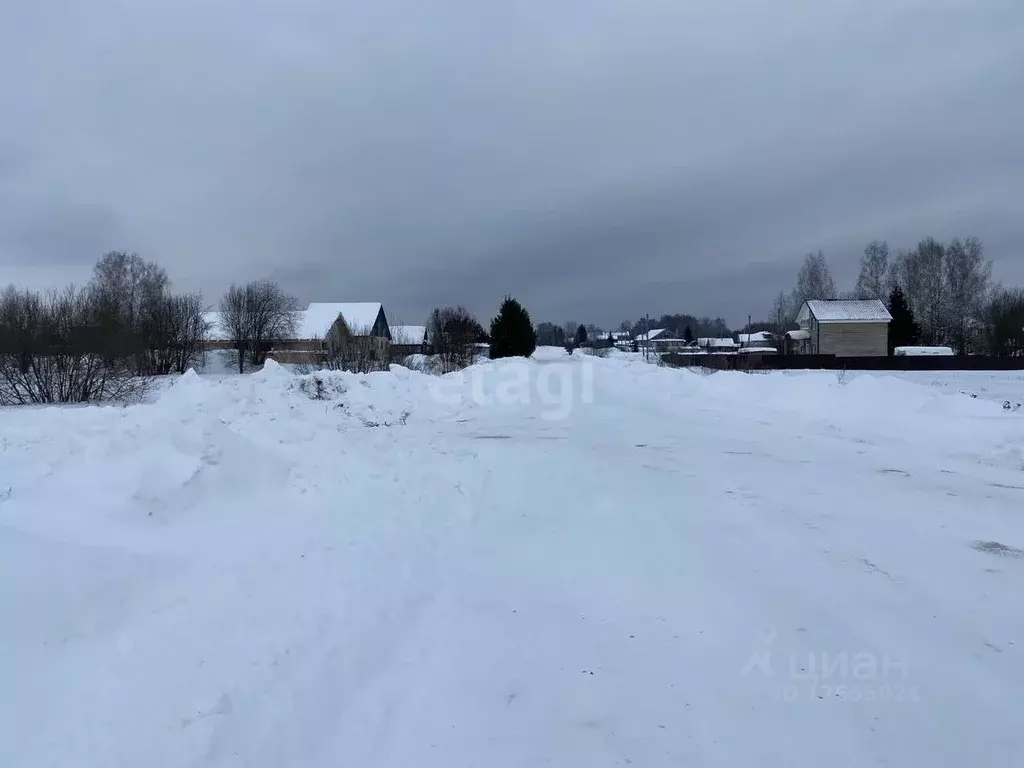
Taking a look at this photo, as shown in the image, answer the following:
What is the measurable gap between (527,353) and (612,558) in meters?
52.7

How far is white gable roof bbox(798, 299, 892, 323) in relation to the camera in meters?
61.6

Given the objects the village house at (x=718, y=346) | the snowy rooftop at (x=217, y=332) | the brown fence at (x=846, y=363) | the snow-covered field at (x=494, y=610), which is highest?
the snowy rooftop at (x=217, y=332)

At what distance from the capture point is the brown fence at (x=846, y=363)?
1657 inches

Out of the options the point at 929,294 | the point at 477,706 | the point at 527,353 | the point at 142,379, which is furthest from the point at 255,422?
the point at 929,294

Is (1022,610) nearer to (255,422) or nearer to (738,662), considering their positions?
(738,662)

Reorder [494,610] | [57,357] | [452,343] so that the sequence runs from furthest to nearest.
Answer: [452,343], [57,357], [494,610]

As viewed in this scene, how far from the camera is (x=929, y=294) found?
235 ft

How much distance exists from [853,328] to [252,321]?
61732mm

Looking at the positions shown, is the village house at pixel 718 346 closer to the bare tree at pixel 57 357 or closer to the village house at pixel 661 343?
the village house at pixel 661 343

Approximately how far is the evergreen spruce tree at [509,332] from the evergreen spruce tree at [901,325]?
40.6 meters

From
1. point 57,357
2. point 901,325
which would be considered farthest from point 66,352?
point 901,325

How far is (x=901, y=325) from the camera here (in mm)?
65000

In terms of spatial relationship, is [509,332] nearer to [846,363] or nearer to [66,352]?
[846,363]

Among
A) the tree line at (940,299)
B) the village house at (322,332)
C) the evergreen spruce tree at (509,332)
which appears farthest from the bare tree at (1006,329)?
the village house at (322,332)
